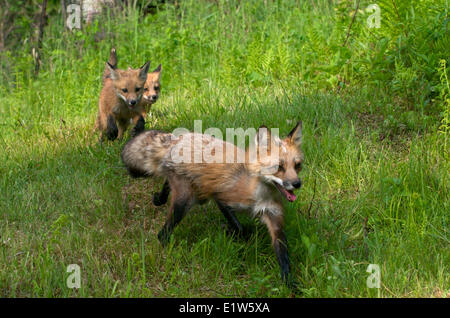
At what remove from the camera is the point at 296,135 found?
5137mm

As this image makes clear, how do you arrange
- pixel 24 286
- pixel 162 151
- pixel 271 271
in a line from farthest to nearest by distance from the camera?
pixel 162 151 < pixel 271 271 < pixel 24 286

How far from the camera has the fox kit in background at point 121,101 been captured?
793 centimetres

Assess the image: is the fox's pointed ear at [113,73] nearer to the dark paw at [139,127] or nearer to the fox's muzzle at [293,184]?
the dark paw at [139,127]

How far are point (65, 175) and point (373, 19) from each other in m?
5.04

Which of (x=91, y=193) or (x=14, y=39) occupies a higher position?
(x=14, y=39)

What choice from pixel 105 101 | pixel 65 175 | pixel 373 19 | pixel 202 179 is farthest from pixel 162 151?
pixel 373 19

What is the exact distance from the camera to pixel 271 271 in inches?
202

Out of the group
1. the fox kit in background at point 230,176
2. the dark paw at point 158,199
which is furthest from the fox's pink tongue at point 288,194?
the dark paw at point 158,199

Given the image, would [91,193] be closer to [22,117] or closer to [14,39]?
[22,117]

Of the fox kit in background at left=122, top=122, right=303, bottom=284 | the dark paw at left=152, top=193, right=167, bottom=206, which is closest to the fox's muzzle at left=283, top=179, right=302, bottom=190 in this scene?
the fox kit in background at left=122, top=122, right=303, bottom=284

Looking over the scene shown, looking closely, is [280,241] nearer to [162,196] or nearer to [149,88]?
[162,196]

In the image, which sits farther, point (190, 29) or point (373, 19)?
point (190, 29)

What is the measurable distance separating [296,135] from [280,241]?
1.03m

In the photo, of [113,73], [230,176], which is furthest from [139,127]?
[230,176]
